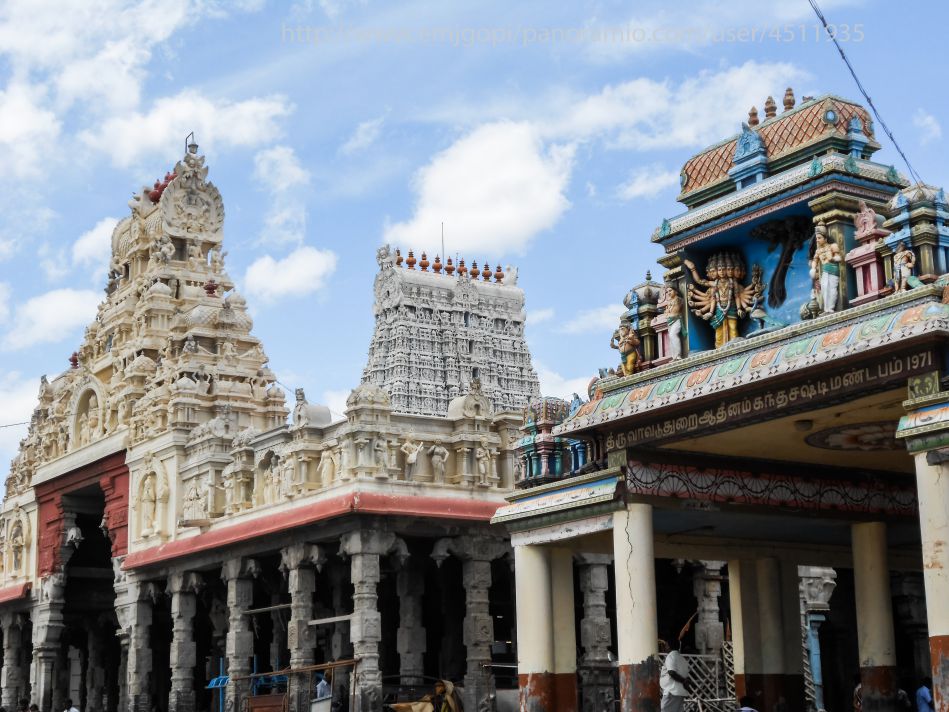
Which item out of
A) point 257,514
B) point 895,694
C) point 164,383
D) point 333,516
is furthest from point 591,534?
point 164,383

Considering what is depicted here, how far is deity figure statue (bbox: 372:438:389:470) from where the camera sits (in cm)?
2934

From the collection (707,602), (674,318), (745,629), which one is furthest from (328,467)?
(674,318)

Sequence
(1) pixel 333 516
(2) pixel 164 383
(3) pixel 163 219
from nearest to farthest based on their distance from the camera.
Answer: (1) pixel 333 516 < (2) pixel 164 383 < (3) pixel 163 219

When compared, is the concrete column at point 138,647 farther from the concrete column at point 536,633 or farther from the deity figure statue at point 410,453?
the concrete column at point 536,633

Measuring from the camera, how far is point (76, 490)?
41.4 metres

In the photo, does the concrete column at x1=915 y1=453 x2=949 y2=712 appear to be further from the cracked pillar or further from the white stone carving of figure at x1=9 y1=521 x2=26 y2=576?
the white stone carving of figure at x1=9 y1=521 x2=26 y2=576

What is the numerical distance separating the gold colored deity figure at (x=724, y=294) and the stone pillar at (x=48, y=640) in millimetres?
28566

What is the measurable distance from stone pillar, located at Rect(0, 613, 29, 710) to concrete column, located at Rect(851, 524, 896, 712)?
30518 mm

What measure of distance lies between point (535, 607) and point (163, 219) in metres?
24.9

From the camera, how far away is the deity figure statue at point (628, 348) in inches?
734

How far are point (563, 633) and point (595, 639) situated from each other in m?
10.2

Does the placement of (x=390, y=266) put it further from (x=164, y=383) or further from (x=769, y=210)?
(x=769, y=210)

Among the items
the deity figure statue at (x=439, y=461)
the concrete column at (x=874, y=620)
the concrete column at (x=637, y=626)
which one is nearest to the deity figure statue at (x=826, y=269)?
the concrete column at (x=637, y=626)

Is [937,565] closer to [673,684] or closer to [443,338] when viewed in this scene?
[673,684]
